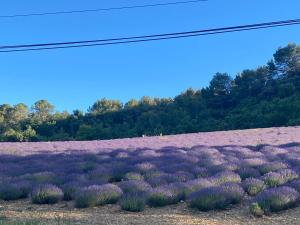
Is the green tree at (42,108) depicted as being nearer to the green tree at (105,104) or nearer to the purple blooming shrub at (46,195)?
the green tree at (105,104)

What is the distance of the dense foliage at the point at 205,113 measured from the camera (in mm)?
42875

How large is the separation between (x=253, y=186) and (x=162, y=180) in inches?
79.4

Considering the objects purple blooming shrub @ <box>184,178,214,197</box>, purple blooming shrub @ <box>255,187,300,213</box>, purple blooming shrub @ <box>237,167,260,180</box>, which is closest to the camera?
purple blooming shrub @ <box>255,187,300,213</box>

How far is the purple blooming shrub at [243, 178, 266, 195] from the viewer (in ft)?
33.9

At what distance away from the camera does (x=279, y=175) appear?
11.1m

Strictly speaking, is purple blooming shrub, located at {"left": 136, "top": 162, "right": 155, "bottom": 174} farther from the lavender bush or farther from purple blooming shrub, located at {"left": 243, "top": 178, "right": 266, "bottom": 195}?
purple blooming shrub, located at {"left": 243, "top": 178, "right": 266, "bottom": 195}

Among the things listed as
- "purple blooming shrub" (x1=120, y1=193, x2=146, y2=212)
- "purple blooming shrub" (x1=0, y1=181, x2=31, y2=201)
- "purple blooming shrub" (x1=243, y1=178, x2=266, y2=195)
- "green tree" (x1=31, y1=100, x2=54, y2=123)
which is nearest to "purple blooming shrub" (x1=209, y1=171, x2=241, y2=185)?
"purple blooming shrub" (x1=243, y1=178, x2=266, y2=195)

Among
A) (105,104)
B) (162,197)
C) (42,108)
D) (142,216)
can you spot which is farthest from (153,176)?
(42,108)

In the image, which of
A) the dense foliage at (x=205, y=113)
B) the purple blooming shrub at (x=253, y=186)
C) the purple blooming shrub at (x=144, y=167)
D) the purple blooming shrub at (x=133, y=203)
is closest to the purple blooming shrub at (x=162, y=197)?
the purple blooming shrub at (x=133, y=203)

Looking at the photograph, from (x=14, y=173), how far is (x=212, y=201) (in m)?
6.37

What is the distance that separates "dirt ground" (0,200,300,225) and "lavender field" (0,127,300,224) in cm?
15

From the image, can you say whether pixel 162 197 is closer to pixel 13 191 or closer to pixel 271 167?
pixel 13 191

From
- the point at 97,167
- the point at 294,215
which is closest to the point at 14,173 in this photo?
the point at 97,167

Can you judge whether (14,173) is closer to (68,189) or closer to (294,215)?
(68,189)
